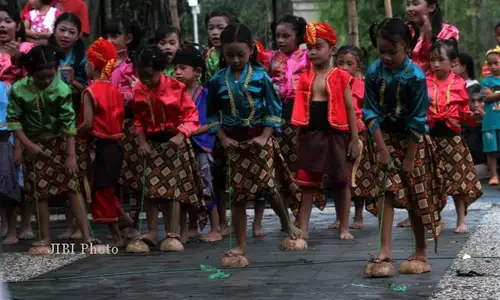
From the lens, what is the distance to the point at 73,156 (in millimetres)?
9414

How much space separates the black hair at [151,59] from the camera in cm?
945

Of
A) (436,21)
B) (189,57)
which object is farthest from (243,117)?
(436,21)

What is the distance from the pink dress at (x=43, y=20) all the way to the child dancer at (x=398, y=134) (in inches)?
180

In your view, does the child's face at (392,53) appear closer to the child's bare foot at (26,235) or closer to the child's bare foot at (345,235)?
the child's bare foot at (345,235)

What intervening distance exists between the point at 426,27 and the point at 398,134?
2907 mm

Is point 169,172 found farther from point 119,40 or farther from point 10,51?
point 10,51

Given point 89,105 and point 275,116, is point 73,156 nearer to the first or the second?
point 89,105

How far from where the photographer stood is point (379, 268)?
7469 mm

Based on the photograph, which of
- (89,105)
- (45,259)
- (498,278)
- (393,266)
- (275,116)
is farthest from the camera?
(89,105)

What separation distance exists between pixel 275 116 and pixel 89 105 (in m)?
1.83

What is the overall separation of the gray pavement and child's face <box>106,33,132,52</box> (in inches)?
72.0

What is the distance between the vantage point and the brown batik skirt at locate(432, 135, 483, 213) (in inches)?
411

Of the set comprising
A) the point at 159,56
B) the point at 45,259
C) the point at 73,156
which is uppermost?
the point at 159,56

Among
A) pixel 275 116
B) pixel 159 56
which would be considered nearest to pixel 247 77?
pixel 275 116
